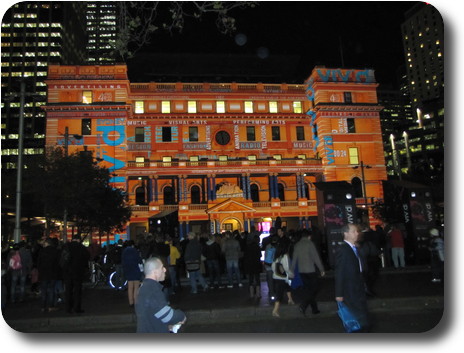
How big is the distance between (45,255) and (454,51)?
36.7 ft

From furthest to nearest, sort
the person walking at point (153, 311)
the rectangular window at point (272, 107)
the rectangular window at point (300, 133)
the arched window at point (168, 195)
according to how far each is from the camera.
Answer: the rectangular window at point (300, 133)
the rectangular window at point (272, 107)
the arched window at point (168, 195)
the person walking at point (153, 311)

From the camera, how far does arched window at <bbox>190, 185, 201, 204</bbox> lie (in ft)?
139

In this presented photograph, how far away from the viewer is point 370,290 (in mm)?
11266

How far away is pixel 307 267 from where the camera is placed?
948cm

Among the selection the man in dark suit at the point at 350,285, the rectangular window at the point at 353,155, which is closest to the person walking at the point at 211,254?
the man in dark suit at the point at 350,285

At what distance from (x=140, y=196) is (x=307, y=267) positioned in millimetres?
33479

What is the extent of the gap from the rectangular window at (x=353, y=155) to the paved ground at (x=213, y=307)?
96.3 feet

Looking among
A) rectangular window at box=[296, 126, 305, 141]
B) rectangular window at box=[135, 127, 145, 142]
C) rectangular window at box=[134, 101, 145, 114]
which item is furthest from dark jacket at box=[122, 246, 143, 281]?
rectangular window at box=[296, 126, 305, 141]

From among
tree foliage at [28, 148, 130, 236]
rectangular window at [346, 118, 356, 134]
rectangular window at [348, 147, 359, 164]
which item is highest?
rectangular window at [346, 118, 356, 134]

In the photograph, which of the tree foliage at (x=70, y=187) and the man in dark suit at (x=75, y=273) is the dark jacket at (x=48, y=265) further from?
the tree foliage at (x=70, y=187)

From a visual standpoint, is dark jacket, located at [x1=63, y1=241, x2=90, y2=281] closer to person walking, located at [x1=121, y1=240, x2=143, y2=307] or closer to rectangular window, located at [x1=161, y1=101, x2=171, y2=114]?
person walking, located at [x1=121, y1=240, x2=143, y2=307]

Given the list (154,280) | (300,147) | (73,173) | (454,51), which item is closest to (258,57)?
(300,147)

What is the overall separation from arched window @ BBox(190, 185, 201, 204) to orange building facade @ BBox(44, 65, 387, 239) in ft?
0.33

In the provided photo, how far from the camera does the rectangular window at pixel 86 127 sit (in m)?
39.0
